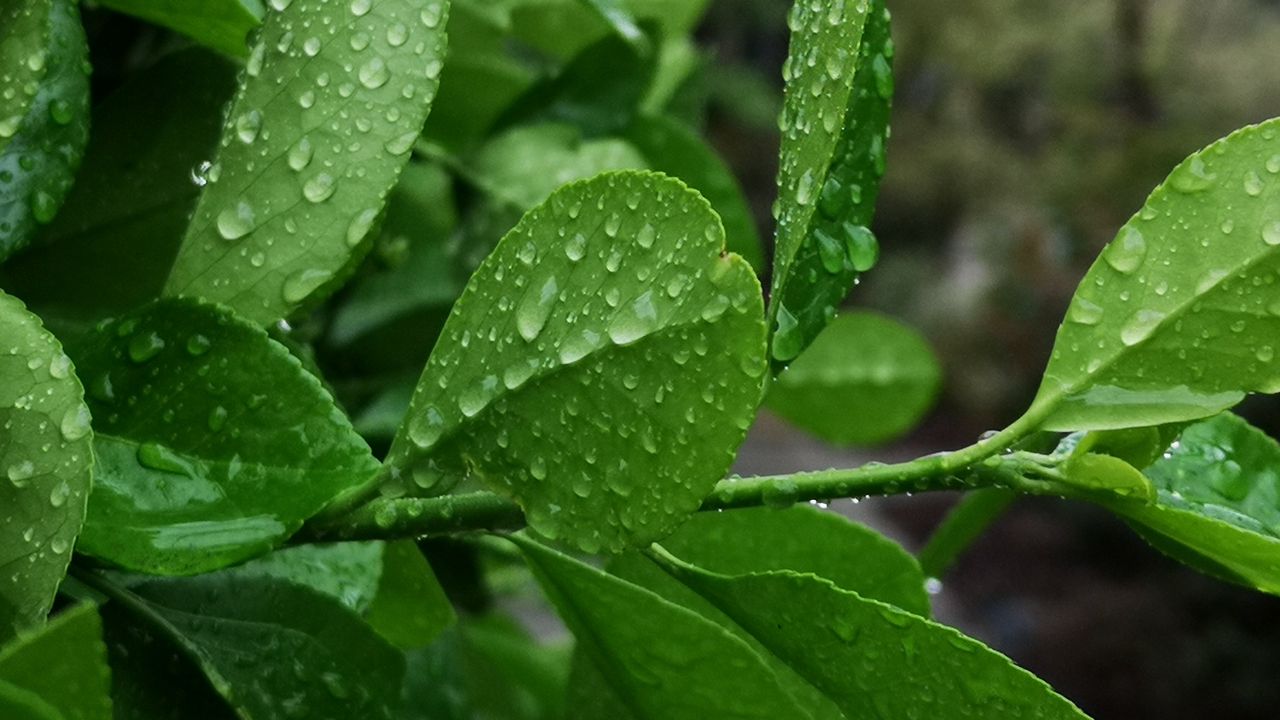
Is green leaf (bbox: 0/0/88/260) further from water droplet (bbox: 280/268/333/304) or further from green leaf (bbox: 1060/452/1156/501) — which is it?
green leaf (bbox: 1060/452/1156/501)

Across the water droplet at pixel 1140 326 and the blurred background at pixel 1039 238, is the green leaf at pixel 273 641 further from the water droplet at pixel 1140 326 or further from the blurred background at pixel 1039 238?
the blurred background at pixel 1039 238

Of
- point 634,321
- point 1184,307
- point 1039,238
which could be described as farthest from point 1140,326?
point 1039,238

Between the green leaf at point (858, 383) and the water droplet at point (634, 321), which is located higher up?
the water droplet at point (634, 321)

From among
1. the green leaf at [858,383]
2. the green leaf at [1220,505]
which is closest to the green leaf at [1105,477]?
the green leaf at [1220,505]

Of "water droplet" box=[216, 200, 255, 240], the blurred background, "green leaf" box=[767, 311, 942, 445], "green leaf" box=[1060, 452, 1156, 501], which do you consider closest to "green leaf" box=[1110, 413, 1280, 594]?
"green leaf" box=[1060, 452, 1156, 501]

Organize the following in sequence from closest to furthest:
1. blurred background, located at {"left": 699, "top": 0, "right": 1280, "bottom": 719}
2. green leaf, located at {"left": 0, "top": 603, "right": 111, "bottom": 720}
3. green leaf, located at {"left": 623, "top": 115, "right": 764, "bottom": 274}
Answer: green leaf, located at {"left": 0, "top": 603, "right": 111, "bottom": 720}, green leaf, located at {"left": 623, "top": 115, "right": 764, "bottom": 274}, blurred background, located at {"left": 699, "top": 0, "right": 1280, "bottom": 719}

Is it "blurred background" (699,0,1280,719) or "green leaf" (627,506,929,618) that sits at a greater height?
"green leaf" (627,506,929,618)

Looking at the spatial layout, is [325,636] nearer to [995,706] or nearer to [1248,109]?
[995,706]
